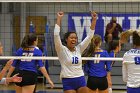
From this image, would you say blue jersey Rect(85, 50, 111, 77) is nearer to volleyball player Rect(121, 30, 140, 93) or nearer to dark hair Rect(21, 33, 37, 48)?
dark hair Rect(21, 33, 37, 48)

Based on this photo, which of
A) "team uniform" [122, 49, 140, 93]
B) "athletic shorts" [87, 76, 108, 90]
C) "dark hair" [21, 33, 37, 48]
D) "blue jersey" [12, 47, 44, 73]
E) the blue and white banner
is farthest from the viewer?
the blue and white banner

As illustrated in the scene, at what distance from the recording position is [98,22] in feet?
47.1

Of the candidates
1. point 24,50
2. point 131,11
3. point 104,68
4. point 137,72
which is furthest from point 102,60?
point 131,11

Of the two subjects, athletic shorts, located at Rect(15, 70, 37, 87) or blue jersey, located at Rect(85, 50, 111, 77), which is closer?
athletic shorts, located at Rect(15, 70, 37, 87)

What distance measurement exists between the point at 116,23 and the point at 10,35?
455cm

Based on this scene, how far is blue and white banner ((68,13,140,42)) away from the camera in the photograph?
14.3 metres

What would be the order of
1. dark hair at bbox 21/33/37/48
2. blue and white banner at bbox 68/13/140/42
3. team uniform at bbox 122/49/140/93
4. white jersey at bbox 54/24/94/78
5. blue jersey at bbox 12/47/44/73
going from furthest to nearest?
blue and white banner at bbox 68/13/140/42
blue jersey at bbox 12/47/44/73
dark hair at bbox 21/33/37/48
white jersey at bbox 54/24/94/78
team uniform at bbox 122/49/140/93

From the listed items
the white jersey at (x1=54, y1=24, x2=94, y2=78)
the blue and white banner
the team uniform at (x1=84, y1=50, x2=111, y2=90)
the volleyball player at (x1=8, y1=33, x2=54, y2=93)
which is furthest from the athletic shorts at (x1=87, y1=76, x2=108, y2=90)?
the blue and white banner

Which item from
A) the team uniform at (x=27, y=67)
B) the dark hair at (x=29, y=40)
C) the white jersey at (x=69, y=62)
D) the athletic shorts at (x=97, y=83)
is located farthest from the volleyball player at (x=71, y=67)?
the athletic shorts at (x=97, y=83)

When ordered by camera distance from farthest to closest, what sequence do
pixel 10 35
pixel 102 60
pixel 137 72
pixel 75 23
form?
pixel 10 35, pixel 75 23, pixel 102 60, pixel 137 72

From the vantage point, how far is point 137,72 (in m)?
4.86

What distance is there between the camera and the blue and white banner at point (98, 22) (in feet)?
46.8

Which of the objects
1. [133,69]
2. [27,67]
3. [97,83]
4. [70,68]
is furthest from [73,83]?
[97,83]

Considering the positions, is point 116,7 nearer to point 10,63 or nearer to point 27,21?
point 27,21
